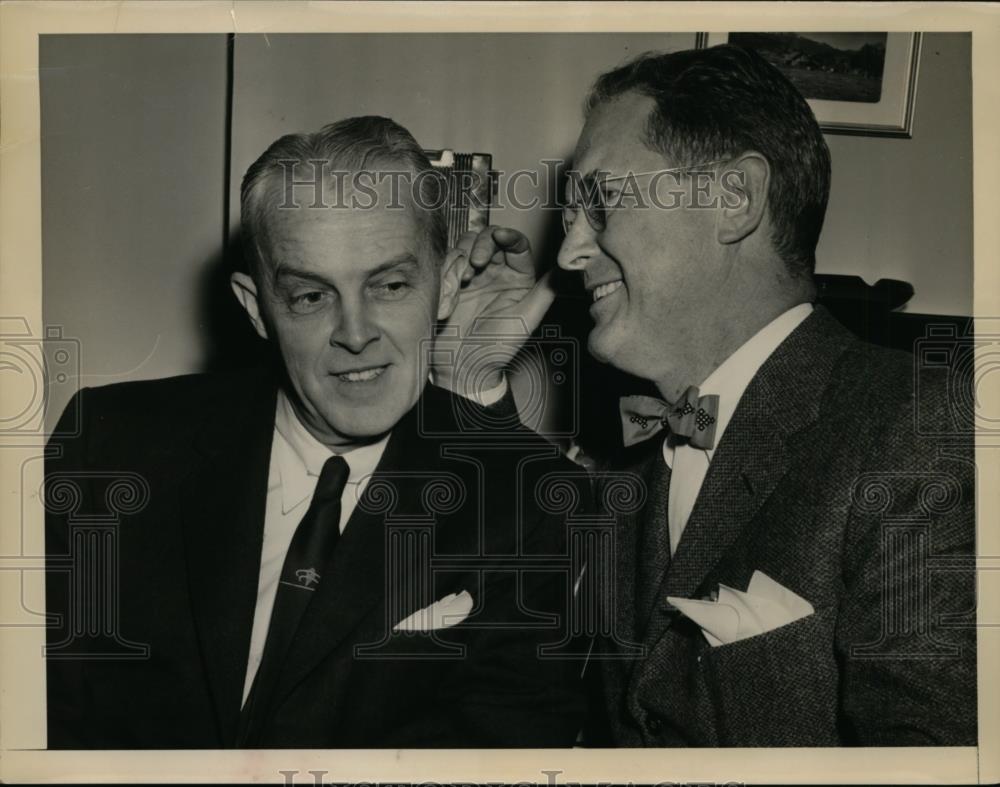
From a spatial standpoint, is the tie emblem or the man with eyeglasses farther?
the tie emblem

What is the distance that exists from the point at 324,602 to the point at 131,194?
2.93 feet

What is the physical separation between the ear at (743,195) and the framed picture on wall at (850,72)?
0.81ft

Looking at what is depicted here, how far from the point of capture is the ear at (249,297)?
1.84 metres

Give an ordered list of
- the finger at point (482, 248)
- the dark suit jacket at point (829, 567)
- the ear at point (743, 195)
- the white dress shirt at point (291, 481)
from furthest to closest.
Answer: the finger at point (482, 248) < the white dress shirt at point (291, 481) < the ear at point (743, 195) < the dark suit jacket at point (829, 567)

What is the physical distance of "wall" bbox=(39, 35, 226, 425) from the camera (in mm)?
1849

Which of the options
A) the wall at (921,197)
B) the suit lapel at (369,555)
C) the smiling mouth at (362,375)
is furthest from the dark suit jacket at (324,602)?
the wall at (921,197)

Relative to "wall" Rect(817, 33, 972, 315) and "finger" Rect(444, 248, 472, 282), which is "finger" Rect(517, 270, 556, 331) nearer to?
"finger" Rect(444, 248, 472, 282)

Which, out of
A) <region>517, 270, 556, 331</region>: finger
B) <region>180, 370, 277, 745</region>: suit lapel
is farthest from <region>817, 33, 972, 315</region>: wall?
<region>180, 370, 277, 745</region>: suit lapel

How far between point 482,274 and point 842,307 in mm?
695

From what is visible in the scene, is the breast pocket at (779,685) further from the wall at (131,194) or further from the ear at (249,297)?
the wall at (131,194)

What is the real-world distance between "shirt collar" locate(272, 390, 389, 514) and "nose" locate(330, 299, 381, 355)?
195 mm

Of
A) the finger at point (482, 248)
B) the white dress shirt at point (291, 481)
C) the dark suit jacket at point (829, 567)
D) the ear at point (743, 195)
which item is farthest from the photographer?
the finger at point (482, 248)

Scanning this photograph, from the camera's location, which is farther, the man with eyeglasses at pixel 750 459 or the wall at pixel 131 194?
the wall at pixel 131 194

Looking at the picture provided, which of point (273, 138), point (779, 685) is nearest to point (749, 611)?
point (779, 685)
